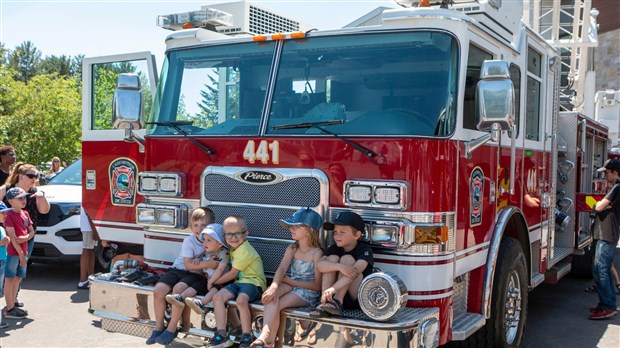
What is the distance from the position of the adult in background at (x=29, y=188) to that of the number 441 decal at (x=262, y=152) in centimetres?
322

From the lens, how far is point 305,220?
13.3ft

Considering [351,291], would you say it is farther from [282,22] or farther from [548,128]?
[548,128]

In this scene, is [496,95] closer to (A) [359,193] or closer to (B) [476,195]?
(B) [476,195]

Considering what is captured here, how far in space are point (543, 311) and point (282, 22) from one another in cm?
419

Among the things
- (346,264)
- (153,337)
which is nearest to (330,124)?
(346,264)

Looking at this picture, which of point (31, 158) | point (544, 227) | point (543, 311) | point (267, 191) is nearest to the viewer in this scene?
point (267, 191)

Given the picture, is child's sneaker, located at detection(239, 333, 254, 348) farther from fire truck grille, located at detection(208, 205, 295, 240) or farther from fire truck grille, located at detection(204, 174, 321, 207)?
fire truck grille, located at detection(204, 174, 321, 207)

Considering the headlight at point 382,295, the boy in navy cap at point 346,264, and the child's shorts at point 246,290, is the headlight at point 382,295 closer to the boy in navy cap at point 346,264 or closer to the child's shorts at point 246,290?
the boy in navy cap at point 346,264

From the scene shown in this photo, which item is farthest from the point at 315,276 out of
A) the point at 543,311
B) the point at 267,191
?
the point at 543,311

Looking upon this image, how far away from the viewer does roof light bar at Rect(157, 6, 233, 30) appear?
207 inches

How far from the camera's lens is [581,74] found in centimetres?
1242

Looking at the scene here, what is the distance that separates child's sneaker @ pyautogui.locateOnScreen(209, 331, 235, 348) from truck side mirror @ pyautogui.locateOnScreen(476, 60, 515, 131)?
200cm

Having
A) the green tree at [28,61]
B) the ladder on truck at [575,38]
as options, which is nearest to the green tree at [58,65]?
the green tree at [28,61]

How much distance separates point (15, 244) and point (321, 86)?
3586 mm
